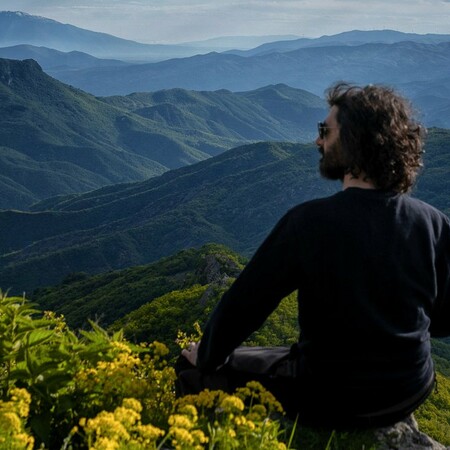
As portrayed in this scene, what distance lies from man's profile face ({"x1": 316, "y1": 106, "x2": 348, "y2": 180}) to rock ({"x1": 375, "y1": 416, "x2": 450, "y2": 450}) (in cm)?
182

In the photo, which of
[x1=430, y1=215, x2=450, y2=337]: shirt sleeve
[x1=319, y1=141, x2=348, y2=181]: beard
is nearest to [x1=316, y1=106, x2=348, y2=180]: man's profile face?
[x1=319, y1=141, x2=348, y2=181]: beard

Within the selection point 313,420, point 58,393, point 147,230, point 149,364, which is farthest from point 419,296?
point 147,230

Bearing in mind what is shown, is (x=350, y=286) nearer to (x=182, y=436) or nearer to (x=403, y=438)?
(x=403, y=438)

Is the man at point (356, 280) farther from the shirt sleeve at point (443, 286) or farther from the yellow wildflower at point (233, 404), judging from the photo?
the yellow wildflower at point (233, 404)

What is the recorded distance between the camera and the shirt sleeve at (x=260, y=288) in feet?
12.7

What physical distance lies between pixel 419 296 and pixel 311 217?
3.03 feet

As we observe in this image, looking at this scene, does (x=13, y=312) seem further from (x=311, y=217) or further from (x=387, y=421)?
(x=387, y=421)

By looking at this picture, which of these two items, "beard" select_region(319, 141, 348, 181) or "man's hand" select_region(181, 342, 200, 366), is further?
"man's hand" select_region(181, 342, 200, 366)

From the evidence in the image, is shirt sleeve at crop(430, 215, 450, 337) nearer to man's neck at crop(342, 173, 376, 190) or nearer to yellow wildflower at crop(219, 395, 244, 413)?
man's neck at crop(342, 173, 376, 190)

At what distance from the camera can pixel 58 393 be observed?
3998 mm

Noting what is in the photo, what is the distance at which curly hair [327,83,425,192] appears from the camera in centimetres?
395

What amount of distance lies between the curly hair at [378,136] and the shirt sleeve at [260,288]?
0.63 metres

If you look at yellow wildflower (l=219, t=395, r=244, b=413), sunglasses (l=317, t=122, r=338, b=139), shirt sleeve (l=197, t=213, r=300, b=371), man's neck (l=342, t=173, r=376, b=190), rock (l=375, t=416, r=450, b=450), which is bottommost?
rock (l=375, t=416, r=450, b=450)

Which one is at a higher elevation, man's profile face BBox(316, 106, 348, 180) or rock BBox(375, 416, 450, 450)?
man's profile face BBox(316, 106, 348, 180)
